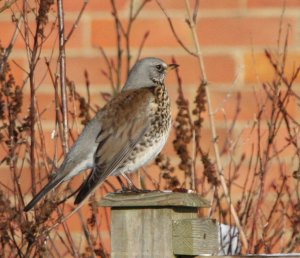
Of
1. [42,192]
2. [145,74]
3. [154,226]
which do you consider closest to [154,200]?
[154,226]

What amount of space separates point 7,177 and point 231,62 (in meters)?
1.36

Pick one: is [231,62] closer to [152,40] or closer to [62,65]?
[152,40]

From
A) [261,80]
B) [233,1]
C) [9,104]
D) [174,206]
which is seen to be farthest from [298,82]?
[174,206]

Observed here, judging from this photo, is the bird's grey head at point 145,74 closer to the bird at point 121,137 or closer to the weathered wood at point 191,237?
the bird at point 121,137

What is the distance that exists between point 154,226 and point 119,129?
1281 millimetres

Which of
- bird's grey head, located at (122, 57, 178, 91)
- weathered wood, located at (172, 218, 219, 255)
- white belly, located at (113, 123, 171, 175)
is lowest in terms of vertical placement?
weathered wood, located at (172, 218, 219, 255)

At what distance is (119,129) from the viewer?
4.50 m

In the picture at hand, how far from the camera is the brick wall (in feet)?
19.1

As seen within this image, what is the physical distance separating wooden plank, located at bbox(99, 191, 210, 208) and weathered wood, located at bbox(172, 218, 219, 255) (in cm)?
6

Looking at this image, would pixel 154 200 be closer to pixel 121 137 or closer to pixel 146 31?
pixel 121 137

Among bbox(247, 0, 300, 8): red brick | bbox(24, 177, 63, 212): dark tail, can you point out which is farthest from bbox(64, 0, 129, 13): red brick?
bbox(24, 177, 63, 212): dark tail

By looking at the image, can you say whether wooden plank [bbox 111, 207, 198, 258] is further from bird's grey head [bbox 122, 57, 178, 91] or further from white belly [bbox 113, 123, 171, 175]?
bird's grey head [bbox 122, 57, 178, 91]

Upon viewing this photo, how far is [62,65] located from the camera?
4.14 m

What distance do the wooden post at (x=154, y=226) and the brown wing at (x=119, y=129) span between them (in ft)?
3.39
